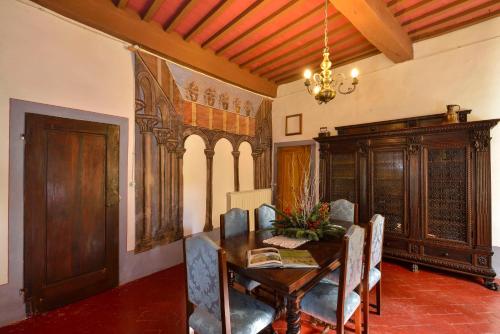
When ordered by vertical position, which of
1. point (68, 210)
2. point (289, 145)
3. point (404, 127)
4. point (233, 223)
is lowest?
point (233, 223)

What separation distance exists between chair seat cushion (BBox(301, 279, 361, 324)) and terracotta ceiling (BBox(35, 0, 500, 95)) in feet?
9.11

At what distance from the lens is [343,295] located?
1.55 m

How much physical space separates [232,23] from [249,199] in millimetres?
2978

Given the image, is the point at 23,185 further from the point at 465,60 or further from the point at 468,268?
the point at 465,60

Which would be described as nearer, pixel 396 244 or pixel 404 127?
pixel 396 244

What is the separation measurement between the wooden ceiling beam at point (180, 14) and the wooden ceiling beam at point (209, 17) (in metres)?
0.24

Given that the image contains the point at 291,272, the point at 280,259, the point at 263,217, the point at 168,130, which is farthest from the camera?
the point at 168,130

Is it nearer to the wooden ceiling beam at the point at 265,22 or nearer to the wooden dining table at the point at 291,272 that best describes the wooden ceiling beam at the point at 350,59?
the wooden ceiling beam at the point at 265,22

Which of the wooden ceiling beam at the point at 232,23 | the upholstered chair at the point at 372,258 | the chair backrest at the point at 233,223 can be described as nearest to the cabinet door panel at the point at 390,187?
the upholstered chair at the point at 372,258

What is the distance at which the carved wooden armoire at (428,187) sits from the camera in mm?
2846

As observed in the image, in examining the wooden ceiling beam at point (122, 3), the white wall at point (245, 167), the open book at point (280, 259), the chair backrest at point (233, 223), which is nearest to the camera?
the open book at point (280, 259)

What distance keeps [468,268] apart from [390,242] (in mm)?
856

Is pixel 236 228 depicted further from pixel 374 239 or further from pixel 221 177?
pixel 221 177

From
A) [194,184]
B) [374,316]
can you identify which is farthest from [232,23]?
[374,316]
